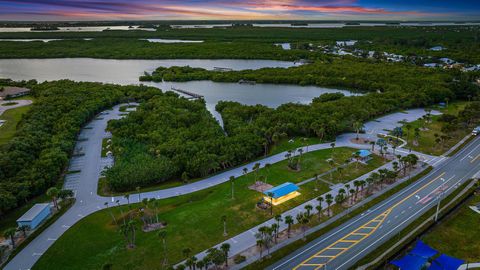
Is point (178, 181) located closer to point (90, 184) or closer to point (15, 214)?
point (90, 184)

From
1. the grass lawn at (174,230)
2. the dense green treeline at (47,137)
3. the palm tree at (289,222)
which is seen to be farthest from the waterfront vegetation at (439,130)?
the dense green treeline at (47,137)

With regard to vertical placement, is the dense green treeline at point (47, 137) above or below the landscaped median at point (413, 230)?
above

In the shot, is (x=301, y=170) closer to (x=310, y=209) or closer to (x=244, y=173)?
(x=244, y=173)

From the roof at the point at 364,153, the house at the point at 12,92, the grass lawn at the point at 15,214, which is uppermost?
the house at the point at 12,92

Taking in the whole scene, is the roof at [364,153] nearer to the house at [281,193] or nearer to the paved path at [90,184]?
the paved path at [90,184]

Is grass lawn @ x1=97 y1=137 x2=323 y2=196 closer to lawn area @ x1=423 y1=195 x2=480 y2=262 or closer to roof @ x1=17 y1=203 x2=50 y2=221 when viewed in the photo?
roof @ x1=17 y1=203 x2=50 y2=221

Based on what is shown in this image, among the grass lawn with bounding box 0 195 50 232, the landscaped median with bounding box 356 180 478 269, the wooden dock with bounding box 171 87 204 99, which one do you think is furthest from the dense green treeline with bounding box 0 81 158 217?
the landscaped median with bounding box 356 180 478 269
